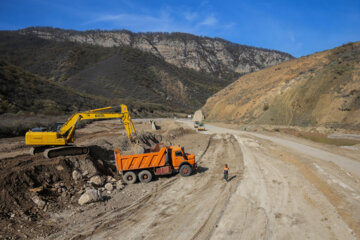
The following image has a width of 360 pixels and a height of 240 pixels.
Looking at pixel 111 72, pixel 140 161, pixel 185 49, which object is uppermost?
pixel 185 49

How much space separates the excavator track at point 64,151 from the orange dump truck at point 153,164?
114 inches

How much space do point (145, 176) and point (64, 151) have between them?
5.24m

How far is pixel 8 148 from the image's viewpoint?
Result: 1730cm

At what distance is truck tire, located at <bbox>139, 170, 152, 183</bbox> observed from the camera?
472 inches

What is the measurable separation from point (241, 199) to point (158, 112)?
186 ft

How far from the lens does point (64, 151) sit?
13086 millimetres

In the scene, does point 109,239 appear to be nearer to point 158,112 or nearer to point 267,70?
point 267,70

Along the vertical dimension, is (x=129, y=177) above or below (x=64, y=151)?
below

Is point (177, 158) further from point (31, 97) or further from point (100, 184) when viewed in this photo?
point (31, 97)

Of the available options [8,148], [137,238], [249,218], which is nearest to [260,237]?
[249,218]

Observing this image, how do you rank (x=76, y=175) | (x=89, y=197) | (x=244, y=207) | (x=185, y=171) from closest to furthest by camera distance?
(x=244, y=207)
(x=89, y=197)
(x=76, y=175)
(x=185, y=171)

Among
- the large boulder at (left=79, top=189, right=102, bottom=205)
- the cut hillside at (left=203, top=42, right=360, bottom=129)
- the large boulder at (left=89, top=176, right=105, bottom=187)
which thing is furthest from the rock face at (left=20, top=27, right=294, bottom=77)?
the large boulder at (left=79, top=189, right=102, bottom=205)

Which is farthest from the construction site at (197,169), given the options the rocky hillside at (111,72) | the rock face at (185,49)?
the rock face at (185,49)

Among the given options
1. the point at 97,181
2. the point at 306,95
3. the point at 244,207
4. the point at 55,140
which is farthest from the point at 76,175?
the point at 306,95
